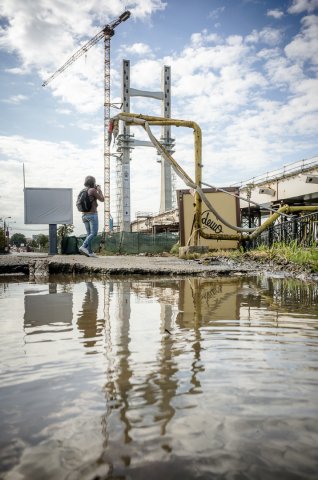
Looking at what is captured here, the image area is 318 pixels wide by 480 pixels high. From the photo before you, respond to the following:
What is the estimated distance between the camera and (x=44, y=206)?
56.2ft

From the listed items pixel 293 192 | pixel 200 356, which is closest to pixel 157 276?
pixel 200 356

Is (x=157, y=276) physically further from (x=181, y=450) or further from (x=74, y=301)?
(x=181, y=450)

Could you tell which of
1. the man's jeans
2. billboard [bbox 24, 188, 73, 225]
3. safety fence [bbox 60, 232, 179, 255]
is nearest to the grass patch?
the man's jeans

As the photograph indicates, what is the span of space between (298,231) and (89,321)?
8331 mm

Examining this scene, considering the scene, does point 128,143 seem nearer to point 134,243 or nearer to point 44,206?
point 134,243

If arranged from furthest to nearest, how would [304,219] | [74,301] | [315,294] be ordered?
[304,219]
[315,294]
[74,301]

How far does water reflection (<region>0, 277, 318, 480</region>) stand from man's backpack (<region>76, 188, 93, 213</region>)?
6182 millimetres

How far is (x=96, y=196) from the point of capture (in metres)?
8.02

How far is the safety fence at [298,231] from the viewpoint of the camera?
7.95 m

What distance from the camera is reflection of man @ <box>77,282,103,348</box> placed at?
1.62 m

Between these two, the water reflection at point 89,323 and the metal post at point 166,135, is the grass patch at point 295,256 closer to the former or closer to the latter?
the water reflection at point 89,323

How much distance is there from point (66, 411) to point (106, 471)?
271 mm

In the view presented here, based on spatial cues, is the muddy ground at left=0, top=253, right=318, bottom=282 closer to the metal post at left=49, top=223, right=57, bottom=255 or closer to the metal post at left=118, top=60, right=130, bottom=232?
the metal post at left=49, top=223, right=57, bottom=255

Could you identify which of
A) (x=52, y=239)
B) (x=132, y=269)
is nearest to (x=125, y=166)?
(x=52, y=239)
